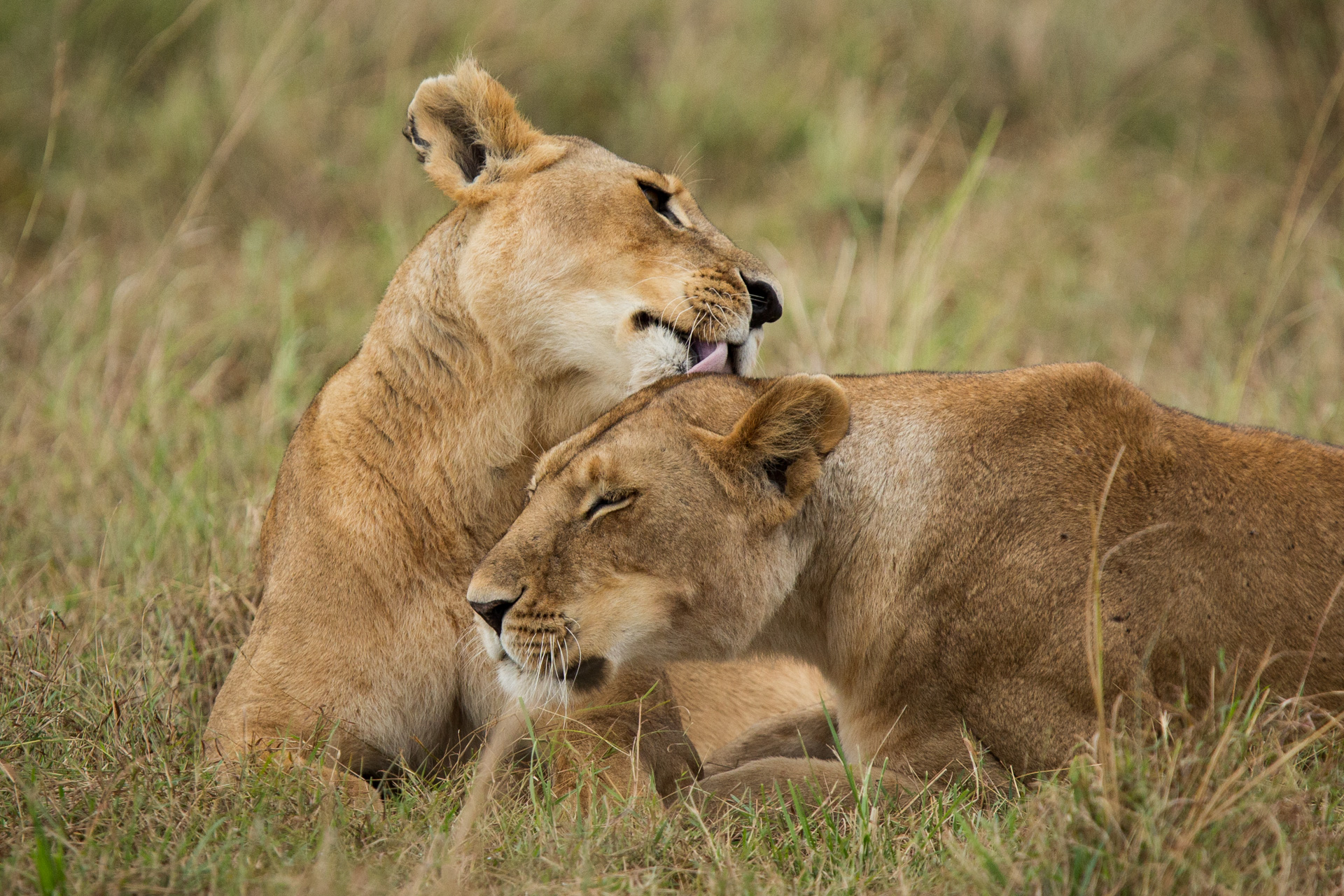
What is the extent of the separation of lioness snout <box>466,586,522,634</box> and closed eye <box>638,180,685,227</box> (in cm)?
133

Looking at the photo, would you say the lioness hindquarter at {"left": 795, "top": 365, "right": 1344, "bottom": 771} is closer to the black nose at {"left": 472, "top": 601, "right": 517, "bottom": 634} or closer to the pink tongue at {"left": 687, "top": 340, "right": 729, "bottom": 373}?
the pink tongue at {"left": 687, "top": 340, "right": 729, "bottom": 373}

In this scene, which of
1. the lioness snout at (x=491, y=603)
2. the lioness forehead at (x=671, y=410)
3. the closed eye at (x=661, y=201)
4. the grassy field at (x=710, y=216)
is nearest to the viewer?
the grassy field at (x=710, y=216)

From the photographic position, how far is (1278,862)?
8.86ft

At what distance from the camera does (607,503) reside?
329 cm

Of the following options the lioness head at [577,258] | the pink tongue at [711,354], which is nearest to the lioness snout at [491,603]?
the lioness head at [577,258]

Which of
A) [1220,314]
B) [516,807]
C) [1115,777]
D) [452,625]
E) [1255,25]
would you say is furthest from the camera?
[1255,25]

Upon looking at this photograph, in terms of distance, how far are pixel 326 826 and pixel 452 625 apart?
2.86ft

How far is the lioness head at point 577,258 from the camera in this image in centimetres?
367

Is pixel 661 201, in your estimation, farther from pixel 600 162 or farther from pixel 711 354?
pixel 711 354

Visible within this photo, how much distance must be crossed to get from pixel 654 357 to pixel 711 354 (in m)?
0.17

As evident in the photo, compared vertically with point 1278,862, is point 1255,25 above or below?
above

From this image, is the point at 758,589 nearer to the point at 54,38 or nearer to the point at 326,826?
the point at 326,826

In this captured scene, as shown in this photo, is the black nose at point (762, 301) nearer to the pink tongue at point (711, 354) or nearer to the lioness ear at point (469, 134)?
the pink tongue at point (711, 354)

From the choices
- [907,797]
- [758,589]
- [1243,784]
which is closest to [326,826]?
[758,589]
